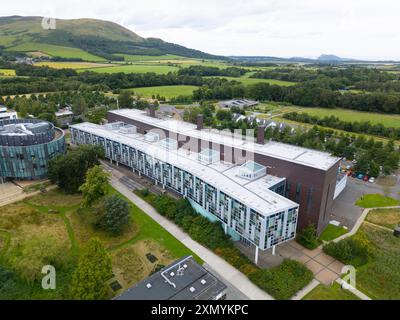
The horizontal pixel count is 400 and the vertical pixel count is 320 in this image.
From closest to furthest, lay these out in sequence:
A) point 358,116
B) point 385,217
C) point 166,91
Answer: point 385,217, point 358,116, point 166,91

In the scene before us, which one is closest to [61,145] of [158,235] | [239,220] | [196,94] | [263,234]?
[158,235]

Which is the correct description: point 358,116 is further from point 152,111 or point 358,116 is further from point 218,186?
point 218,186

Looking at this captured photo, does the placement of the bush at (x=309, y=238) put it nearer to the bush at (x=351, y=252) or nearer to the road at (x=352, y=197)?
the bush at (x=351, y=252)

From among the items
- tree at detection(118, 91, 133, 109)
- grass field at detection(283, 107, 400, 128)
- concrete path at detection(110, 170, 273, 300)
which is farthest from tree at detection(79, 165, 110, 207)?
grass field at detection(283, 107, 400, 128)

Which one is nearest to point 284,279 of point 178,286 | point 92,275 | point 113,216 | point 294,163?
point 178,286

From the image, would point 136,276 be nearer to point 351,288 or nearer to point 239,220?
point 239,220

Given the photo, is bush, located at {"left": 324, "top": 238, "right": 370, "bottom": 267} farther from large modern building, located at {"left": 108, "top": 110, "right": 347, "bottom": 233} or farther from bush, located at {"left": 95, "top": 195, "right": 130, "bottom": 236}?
bush, located at {"left": 95, "top": 195, "right": 130, "bottom": 236}
